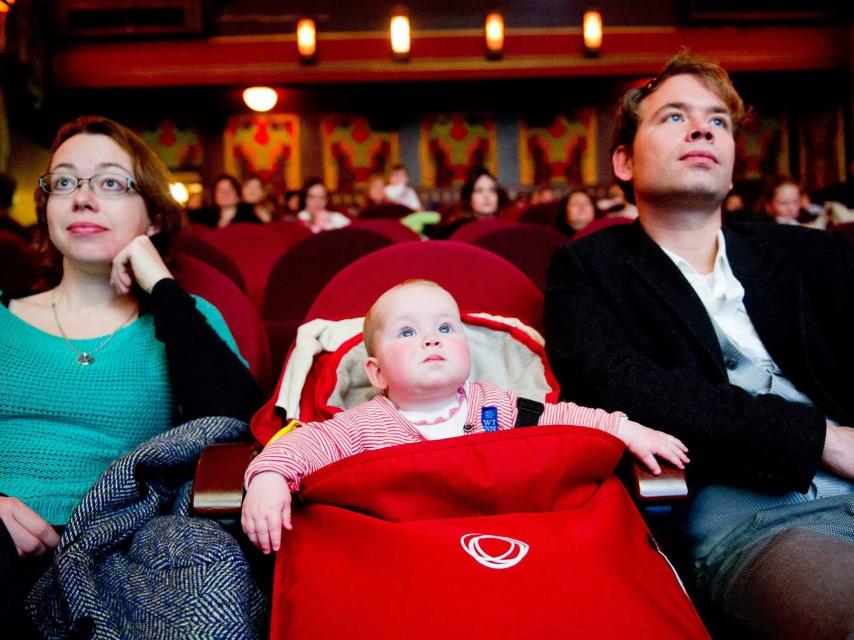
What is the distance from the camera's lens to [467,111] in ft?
31.9

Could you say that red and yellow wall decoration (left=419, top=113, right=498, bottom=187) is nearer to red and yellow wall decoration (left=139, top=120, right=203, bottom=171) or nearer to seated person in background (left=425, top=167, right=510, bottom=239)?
red and yellow wall decoration (left=139, top=120, right=203, bottom=171)

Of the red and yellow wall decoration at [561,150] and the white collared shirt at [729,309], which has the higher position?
the red and yellow wall decoration at [561,150]

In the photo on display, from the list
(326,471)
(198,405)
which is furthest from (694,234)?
(198,405)

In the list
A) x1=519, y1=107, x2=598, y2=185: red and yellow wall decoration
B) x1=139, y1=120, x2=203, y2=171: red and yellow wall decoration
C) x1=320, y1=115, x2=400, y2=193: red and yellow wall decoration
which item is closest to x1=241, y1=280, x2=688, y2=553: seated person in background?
x1=320, y1=115, x2=400, y2=193: red and yellow wall decoration

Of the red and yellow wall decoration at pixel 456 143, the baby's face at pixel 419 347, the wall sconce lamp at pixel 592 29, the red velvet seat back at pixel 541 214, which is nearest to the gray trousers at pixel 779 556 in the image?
the baby's face at pixel 419 347

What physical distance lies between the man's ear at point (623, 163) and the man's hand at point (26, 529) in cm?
124

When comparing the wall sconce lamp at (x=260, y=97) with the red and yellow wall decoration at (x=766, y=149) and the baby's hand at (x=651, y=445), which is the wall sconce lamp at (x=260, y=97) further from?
the baby's hand at (x=651, y=445)

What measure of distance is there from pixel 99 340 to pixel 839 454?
51.1 inches

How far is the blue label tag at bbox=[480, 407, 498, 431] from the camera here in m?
1.10

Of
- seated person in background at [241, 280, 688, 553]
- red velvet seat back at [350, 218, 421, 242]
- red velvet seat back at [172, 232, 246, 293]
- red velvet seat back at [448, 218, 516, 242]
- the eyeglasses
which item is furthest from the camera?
red velvet seat back at [448, 218, 516, 242]

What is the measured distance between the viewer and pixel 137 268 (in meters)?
1.35

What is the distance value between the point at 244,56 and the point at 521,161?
393 centimetres

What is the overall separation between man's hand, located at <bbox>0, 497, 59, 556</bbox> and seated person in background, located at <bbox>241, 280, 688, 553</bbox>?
0.35 m

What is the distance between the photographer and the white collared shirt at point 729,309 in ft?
4.12
